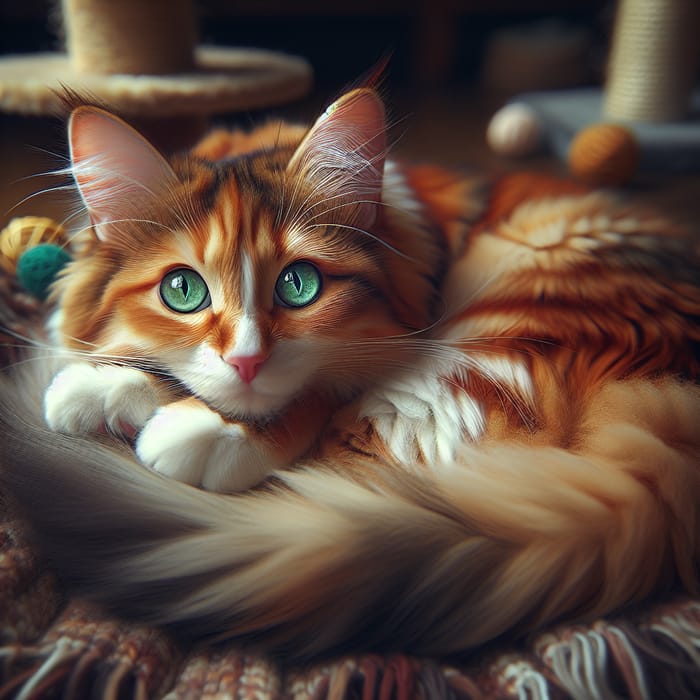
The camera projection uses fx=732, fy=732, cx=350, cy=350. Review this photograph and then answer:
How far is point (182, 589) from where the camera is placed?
70cm

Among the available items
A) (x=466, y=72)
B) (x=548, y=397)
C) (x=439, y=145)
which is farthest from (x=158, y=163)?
(x=466, y=72)

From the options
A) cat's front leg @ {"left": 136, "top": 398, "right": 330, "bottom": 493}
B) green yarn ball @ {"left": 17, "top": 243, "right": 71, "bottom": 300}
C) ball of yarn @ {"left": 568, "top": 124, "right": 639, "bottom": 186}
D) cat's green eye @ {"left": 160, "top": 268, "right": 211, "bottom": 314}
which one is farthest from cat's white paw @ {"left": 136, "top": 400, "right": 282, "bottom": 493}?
ball of yarn @ {"left": 568, "top": 124, "right": 639, "bottom": 186}

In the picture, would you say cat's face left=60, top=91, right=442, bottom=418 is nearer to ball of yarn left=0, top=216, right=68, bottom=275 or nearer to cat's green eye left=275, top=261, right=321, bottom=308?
cat's green eye left=275, top=261, right=321, bottom=308

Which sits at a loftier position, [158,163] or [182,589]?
[158,163]

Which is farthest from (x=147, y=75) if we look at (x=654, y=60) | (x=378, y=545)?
(x=654, y=60)

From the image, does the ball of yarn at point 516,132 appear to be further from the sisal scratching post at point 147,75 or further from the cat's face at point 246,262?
the cat's face at point 246,262

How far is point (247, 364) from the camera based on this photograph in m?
0.80

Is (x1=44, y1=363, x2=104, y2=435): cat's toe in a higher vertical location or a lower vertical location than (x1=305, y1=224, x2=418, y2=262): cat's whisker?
lower

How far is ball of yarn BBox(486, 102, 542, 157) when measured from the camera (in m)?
2.62

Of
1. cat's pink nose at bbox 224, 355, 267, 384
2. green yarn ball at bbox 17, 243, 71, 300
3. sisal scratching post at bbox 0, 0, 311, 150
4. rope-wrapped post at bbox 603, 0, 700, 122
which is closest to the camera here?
cat's pink nose at bbox 224, 355, 267, 384

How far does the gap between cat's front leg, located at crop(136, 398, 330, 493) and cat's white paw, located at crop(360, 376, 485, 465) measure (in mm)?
113

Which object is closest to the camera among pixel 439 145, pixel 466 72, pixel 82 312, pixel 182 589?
pixel 182 589

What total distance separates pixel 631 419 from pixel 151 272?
0.59 m

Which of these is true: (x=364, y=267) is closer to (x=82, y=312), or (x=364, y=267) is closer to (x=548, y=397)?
(x=548, y=397)
